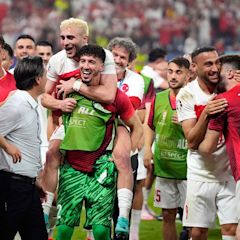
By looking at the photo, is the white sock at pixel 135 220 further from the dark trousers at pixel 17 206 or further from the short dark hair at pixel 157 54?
the short dark hair at pixel 157 54

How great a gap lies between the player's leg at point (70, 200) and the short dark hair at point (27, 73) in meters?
0.94

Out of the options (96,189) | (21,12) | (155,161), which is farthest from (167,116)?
(21,12)

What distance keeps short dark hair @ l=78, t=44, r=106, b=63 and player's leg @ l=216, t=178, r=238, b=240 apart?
5.28 feet

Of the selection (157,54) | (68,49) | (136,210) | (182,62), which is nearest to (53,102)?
(68,49)

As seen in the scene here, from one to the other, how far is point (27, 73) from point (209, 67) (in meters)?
1.76

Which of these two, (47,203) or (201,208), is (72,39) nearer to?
(47,203)

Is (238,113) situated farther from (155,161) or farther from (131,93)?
(155,161)

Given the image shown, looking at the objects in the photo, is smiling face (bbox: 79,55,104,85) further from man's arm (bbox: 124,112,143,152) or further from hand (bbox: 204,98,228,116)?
hand (bbox: 204,98,228,116)

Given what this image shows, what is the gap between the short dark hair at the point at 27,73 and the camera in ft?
22.3

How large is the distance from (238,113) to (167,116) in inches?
91.6

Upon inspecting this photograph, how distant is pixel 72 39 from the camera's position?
7.55 metres

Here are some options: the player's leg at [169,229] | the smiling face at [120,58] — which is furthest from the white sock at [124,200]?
the smiling face at [120,58]

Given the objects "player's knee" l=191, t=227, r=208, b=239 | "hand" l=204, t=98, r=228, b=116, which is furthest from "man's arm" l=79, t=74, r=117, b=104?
"player's knee" l=191, t=227, r=208, b=239

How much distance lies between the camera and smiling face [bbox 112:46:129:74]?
8547 mm
